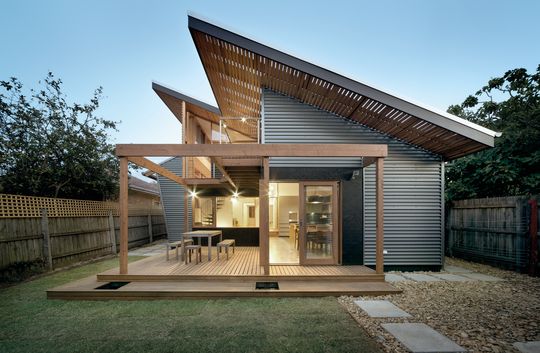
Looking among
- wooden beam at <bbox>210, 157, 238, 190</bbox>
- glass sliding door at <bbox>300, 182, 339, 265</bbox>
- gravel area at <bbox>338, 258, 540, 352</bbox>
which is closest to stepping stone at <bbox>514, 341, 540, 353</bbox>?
gravel area at <bbox>338, 258, 540, 352</bbox>

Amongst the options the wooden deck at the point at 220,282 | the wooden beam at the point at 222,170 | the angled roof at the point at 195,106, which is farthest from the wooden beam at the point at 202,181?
the wooden deck at the point at 220,282

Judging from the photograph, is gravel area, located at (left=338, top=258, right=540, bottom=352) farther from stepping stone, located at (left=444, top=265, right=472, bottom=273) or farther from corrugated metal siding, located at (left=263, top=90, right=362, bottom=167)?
corrugated metal siding, located at (left=263, top=90, right=362, bottom=167)

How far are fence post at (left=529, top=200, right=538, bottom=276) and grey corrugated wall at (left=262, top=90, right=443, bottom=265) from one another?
168cm

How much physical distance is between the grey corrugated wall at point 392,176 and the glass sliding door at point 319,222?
0.64m

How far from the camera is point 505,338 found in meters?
3.00

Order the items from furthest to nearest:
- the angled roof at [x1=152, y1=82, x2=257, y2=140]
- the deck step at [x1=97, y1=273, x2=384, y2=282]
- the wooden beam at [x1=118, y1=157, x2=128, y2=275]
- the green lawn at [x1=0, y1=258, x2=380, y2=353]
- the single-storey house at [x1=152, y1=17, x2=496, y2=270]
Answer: the angled roof at [x1=152, y1=82, x2=257, y2=140] < the single-storey house at [x1=152, y1=17, x2=496, y2=270] < the deck step at [x1=97, y1=273, x2=384, y2=282] < the wooden beam at [x1=118, y1=157, x2=128, y2=275] < the green lawn at [x1=0, y1=258, x2=380, y2=353]

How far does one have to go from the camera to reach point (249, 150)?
4.90 meters

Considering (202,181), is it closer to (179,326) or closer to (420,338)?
(179,326)

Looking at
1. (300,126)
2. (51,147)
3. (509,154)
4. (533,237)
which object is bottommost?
(533,237)

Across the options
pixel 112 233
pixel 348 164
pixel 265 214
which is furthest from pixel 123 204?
pixel 348 164

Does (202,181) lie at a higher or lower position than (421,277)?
higher

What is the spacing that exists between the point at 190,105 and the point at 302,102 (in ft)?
17.1

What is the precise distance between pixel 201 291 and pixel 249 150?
254 centimetres

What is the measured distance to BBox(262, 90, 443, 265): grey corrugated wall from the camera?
6.43 meters
